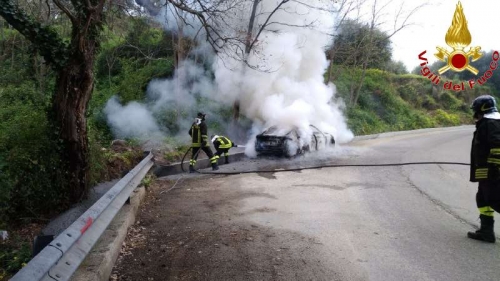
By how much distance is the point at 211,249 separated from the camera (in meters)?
4.06

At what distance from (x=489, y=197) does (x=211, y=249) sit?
3.21 meters

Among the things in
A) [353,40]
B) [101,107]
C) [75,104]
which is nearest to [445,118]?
[353,40]

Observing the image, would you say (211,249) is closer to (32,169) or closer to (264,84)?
(32,169)

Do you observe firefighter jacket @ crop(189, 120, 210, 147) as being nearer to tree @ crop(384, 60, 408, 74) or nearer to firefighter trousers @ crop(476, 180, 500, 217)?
firefighter trousers @ crop(476, 180, 500, 217)

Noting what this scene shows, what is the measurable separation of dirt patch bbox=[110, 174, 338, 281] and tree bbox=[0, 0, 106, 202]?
1420 millimetres

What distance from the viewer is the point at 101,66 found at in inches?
842

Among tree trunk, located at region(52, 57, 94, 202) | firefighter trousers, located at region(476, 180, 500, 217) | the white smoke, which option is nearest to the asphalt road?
firefighter trousers, located at region(476, 180, 500, 217)

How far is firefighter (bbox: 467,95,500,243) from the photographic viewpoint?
440 cm

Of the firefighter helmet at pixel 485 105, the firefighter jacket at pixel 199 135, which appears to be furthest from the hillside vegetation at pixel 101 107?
the firefighter helmet at pixel 485 105

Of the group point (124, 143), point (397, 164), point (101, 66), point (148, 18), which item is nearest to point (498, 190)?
point (397, 164)

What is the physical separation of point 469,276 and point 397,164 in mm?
7009

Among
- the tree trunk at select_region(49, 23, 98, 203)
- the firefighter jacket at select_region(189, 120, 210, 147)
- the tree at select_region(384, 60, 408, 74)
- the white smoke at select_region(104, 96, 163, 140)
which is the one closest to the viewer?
the tree trunk at select_region(49, 23, 98, 203)

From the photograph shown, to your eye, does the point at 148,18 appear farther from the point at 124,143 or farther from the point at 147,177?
the point at 147,177

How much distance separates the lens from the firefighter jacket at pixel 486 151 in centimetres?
439
